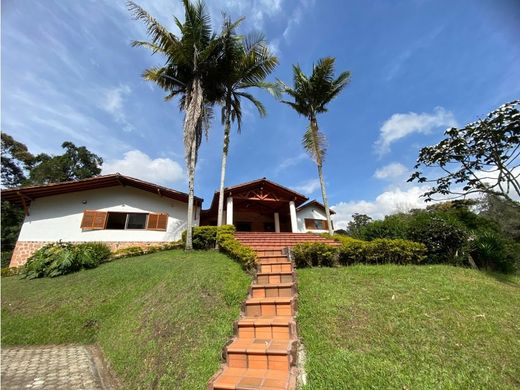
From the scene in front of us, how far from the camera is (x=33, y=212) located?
39.9 ft

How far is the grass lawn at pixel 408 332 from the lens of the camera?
9.18 ft

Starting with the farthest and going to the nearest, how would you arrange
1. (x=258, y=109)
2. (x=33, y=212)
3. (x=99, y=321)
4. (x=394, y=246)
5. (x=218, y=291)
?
(x=258, y=109) → (x=33, y=212) → (x=394, y=246) → (x=99, y=321) → (x=218, y=291)

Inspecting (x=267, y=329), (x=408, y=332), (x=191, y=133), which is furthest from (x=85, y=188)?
(x=408, y=332)

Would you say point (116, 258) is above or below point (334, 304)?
above

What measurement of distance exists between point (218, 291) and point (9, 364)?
414 centimetres

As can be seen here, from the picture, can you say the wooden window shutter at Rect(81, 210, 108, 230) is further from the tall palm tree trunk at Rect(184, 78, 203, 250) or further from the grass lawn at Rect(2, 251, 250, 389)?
the tall palm tree trunk at Rect(184, 78, 203, 250)

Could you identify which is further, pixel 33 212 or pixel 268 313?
pixel 33 212

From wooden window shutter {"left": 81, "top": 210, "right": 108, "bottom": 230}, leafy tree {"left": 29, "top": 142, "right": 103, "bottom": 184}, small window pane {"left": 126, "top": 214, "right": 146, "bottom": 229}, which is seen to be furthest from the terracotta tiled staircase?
leafy tree {"left": 29, "top": 142, "right": 103, "bottom": 184}

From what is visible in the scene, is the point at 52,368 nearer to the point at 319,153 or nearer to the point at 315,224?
the point at 319,153

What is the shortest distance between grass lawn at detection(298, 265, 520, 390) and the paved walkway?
3555mm

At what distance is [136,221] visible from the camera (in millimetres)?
13352

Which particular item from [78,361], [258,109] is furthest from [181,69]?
[78,361]

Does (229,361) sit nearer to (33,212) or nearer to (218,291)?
(218,291)

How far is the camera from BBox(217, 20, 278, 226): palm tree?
39.2ft
